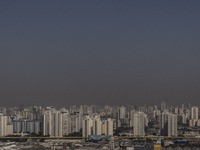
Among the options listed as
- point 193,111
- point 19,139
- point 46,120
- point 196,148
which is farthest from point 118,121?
point 196,148

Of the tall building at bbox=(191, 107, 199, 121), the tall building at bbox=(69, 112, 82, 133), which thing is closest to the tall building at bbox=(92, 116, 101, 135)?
the tall building at bbox=(69, 112, 82, 133)

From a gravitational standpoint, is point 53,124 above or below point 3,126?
above

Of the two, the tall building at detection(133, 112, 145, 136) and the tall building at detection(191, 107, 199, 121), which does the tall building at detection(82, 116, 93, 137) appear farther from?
the tall building at detection(191, 107, 199, 121)

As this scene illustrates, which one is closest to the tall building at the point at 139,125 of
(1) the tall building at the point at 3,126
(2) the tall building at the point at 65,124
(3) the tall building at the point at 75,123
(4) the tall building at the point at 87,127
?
(4) the tall building at the point at 87,127

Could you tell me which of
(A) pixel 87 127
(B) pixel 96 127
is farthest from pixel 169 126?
(A) pixel 87 127

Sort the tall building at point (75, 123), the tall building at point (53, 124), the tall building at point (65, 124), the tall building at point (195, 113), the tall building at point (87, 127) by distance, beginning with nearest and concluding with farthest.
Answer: the tall building at point (87, 127) < the tall building at point (53, 124) < the tall building at point (65, 124) < the tall building at point (75, 123) < the tall building at point (195, 113)

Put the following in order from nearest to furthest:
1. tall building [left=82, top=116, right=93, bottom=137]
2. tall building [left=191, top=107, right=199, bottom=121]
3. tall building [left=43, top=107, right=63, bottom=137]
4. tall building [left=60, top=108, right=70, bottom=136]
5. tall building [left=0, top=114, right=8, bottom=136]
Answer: tall building [left=82, top=116, right=93, bottom=137] → tall building [left=43, top=107, right=63, bottom=137] → tall building [left=60, top=108, right=70, bottom=136] → tall building [left=0, top=114, right=8, bottom=136] → tall building [left=191, top=107, right=199, bottom=121]

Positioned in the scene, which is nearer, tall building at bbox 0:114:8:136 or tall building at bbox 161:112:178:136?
tall building at bbox 161:112:178:136

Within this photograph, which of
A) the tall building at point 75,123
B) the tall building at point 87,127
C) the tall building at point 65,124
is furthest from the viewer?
the tall building at point 75,123

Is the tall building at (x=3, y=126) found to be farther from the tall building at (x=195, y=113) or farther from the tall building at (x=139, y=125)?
the tall building at (x=195, y=113)

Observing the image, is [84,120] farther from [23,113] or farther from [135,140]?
[23,113]

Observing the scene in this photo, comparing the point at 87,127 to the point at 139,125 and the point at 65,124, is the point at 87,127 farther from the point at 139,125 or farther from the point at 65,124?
the point at 139,125

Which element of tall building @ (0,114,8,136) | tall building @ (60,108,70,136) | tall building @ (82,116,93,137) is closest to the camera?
tall building @ (82,116,93,137)

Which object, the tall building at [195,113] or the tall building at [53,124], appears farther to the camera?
the tall building at [195,113]
